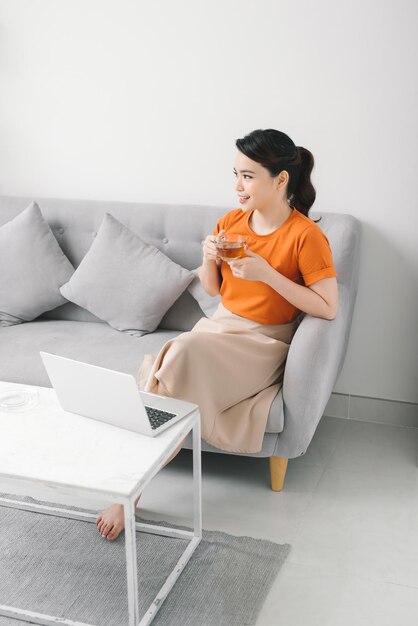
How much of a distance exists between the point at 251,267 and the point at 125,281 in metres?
0.81

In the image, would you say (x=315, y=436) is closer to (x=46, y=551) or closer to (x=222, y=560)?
(x=222, y=560)

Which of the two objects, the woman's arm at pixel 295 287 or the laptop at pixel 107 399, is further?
the woman's arm at pixel 295 287

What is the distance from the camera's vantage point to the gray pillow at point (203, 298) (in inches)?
118

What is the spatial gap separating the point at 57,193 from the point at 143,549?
6.29 ft

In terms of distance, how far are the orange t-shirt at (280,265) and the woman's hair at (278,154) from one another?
4.7 inches

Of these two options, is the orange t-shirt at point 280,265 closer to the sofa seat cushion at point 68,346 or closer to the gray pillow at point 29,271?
the sofa seat cushion at point 68,346

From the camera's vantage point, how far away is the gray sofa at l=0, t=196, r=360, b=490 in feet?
8.18

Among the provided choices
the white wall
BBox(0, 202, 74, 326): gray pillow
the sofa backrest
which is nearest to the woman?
the sofa backrest

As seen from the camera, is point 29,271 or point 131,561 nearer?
point 131,561

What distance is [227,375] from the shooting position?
96.4 inches

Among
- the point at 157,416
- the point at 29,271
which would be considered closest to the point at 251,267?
the point at 157,416

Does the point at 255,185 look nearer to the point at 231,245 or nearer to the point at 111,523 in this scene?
the point at 231,245

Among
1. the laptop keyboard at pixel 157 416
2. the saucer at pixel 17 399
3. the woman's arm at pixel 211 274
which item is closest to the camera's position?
the laptop keyboard at pixel 157 416

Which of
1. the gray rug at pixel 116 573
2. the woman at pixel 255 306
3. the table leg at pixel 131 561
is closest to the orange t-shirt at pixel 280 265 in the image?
the woman at pixel 255 306
